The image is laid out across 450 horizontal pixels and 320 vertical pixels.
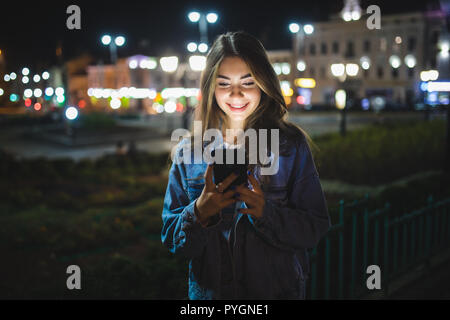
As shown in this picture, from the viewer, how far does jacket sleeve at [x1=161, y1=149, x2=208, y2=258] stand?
203 centimetres

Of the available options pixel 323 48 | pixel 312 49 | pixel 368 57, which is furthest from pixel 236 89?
pixel 312 49

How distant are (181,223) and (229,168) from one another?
14.2 inches

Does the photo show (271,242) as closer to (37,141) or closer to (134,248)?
(134,248)

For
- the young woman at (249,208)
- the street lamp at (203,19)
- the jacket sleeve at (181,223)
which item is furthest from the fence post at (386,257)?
the street lamp at (203,19)

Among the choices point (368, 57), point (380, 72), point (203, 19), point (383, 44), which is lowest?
point (203, 19)

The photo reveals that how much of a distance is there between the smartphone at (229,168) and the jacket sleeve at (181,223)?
0.19 meters

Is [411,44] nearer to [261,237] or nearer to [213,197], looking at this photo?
[261,237]

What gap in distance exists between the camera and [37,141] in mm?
29359

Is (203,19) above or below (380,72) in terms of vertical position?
below

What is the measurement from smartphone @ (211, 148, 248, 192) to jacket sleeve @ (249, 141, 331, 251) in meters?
0.17

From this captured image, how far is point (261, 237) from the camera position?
210 cm

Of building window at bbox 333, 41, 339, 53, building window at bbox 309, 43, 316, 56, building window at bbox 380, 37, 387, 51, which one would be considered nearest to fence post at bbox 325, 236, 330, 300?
building window at bbox 380, 37, 387, 51

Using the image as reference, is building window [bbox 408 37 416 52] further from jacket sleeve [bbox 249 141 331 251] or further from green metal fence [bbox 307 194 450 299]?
jacket sleeve [bbox 249 141 331 251]
